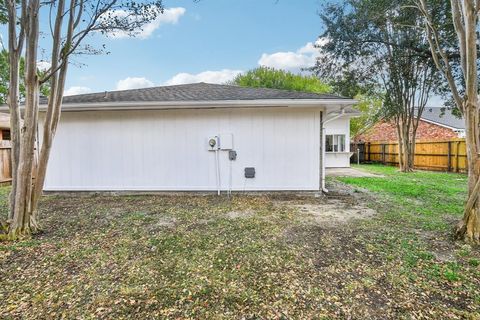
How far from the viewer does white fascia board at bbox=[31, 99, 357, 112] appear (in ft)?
19.5

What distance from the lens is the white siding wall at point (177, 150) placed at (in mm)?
6500

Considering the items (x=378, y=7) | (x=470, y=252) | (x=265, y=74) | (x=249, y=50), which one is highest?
(x=265, y=74)

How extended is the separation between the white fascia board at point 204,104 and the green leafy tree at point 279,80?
2080 cm

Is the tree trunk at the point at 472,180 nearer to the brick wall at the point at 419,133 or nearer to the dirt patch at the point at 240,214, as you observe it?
the dirt patch at the point at 240,214

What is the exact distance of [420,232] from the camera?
3.86 metres

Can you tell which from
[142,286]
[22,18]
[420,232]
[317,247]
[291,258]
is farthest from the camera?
[420,232]

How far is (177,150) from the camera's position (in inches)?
264

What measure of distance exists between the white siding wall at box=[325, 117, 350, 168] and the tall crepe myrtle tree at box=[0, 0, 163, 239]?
1190 centimetres

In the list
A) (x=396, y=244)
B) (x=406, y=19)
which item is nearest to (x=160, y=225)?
(x=396, y=244)

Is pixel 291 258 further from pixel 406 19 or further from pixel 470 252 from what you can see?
pixel 406 19

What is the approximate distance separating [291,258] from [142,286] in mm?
1609

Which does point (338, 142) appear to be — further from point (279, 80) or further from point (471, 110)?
point (279, 80)

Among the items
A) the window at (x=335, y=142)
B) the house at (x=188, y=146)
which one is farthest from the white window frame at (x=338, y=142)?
the house at (x=188, y=146)

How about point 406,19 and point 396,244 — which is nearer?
point 396,244
